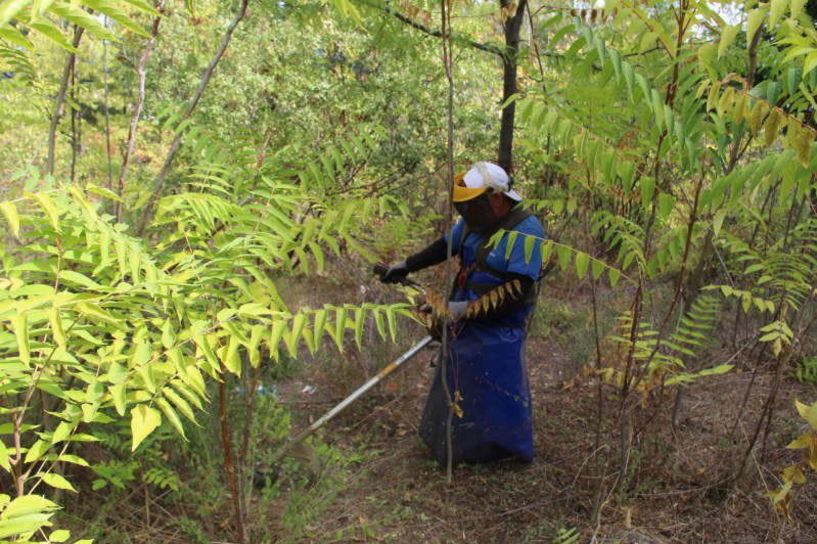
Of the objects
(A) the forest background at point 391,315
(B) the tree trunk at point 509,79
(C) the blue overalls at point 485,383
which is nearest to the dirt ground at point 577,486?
(A) the forest background at point 391,315

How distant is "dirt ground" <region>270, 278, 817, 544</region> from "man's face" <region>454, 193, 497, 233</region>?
1199mm

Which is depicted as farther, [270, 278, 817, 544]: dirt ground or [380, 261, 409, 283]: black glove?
[380, 261, 409, 283]: black glove

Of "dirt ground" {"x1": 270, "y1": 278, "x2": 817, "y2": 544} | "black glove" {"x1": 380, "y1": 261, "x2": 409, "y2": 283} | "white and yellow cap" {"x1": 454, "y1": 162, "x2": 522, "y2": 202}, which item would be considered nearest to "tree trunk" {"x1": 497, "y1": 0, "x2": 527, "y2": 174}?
"white and yellow cap" {"x1": 454, "y1": 162, "x2": 522, "y2": 202}

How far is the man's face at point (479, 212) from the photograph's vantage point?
9.32 feet

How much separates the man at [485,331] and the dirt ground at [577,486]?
236mm

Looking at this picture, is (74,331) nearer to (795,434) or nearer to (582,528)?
(582,528)

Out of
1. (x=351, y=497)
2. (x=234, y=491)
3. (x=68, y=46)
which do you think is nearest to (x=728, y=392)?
(x=351, y=497)

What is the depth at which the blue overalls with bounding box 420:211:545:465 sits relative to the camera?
3082 millimetres

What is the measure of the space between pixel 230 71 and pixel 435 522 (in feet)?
23.4

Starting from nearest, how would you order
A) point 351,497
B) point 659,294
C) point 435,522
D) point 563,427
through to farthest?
point 435,522 < point 351,497 < point 563,427 < point 659,294

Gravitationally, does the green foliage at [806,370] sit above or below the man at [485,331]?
below

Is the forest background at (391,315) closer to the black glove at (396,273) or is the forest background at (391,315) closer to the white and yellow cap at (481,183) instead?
the white and yellow cap at (481,183)

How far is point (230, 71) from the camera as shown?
8.20m

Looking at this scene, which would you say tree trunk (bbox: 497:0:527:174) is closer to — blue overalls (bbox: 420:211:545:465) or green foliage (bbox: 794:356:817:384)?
blue overalls (bbox: 420:211:545:465)
